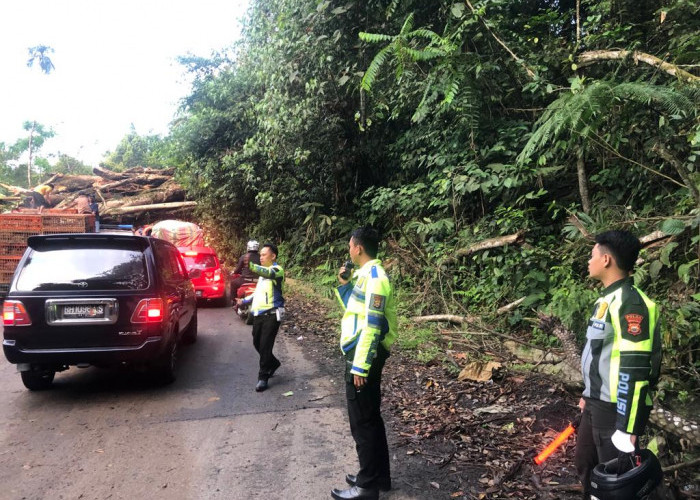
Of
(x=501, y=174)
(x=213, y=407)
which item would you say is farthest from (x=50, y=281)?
(x=501, y=174)

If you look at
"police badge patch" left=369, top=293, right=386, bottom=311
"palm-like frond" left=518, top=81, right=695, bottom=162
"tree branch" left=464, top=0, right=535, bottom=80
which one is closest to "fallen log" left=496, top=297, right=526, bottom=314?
"palm-like frond" left=518, top=81, right=695, bottom=162

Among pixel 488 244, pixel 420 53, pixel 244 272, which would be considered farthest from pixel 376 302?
pixel 244 272

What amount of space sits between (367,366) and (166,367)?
11.1 ft

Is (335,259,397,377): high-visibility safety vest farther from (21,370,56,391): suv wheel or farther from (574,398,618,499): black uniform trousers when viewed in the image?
(21,370,56,391): suv wheel

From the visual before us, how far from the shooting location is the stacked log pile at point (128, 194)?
21844 millimetres

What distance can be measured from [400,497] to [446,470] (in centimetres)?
52

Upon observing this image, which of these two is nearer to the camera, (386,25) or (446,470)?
(446,470)

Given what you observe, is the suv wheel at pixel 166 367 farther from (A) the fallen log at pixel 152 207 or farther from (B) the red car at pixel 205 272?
(A) the fallen log at pixel 152 207

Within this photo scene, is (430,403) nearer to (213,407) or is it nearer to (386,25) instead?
(213,407)

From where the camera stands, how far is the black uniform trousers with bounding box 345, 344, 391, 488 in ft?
11.0

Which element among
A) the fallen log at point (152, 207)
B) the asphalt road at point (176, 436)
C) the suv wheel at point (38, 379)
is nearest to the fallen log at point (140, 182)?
the fallen log at point (152, 207)

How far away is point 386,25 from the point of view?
868 cm

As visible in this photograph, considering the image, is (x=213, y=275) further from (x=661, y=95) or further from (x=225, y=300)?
(x=661, y=95)

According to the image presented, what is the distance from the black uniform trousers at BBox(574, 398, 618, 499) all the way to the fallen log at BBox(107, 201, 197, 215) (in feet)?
71.5
